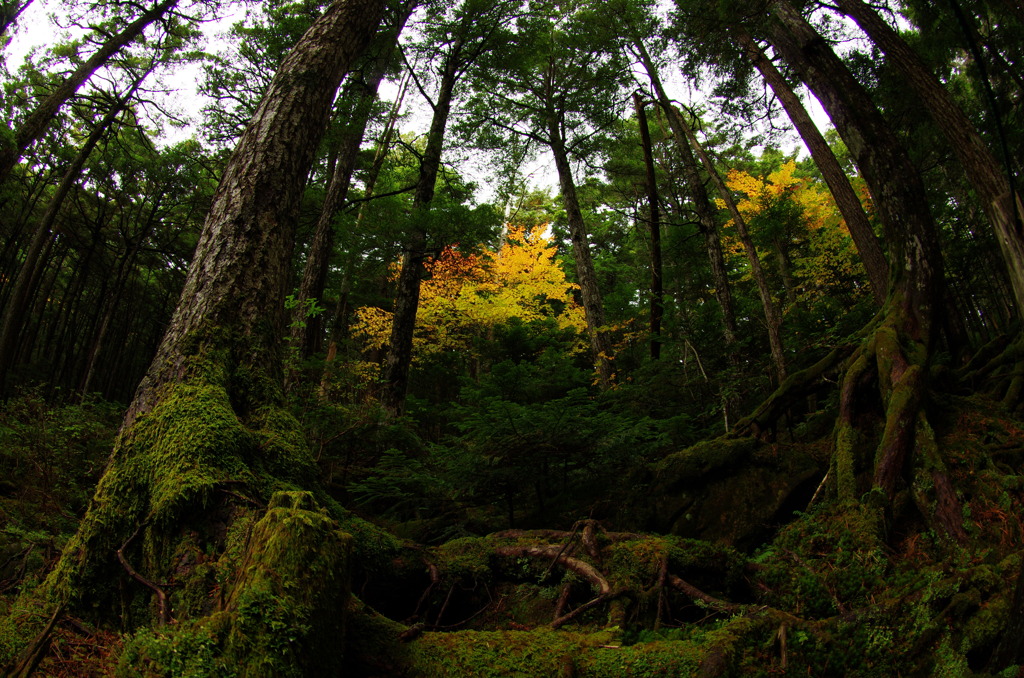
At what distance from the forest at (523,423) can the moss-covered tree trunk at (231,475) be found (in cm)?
2

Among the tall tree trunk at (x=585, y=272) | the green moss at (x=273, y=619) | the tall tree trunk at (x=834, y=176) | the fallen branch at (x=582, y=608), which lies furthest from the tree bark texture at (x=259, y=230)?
the tall tree trunk at (x=585, y=272)

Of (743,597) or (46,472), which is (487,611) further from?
(46,472)

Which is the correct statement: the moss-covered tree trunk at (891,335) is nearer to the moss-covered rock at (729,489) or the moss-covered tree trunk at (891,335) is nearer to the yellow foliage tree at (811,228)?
the moss-covered rock at (729,489)

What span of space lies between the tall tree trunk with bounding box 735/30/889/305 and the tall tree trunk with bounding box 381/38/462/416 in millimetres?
5792

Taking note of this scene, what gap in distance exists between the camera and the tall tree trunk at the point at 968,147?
4238mm

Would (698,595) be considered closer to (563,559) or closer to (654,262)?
(563,559)

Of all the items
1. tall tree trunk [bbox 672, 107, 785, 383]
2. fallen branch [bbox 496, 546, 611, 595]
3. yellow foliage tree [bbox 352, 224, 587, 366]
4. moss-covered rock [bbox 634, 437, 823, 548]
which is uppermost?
yellow foliage tree [bbox 352, 224, 587, 366]

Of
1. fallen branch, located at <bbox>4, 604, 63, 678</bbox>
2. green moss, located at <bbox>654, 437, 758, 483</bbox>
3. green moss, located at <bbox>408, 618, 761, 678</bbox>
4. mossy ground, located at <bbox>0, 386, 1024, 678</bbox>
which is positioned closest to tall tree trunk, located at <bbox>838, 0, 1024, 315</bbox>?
mossy ground, located at <bbox>0, 386, 1024, 678</bbox>

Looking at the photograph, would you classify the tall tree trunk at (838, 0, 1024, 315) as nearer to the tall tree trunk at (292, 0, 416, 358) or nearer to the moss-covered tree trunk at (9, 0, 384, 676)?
the moss-covered tree trunk at (9, 0, 384, 676)

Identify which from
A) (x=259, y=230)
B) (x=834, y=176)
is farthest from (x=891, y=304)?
(x=259, y=230)

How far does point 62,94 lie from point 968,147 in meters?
12.8

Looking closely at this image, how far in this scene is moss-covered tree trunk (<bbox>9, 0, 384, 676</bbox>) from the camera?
5.18ft

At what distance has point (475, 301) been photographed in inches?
682

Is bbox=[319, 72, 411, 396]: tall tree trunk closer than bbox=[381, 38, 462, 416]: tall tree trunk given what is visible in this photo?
No
